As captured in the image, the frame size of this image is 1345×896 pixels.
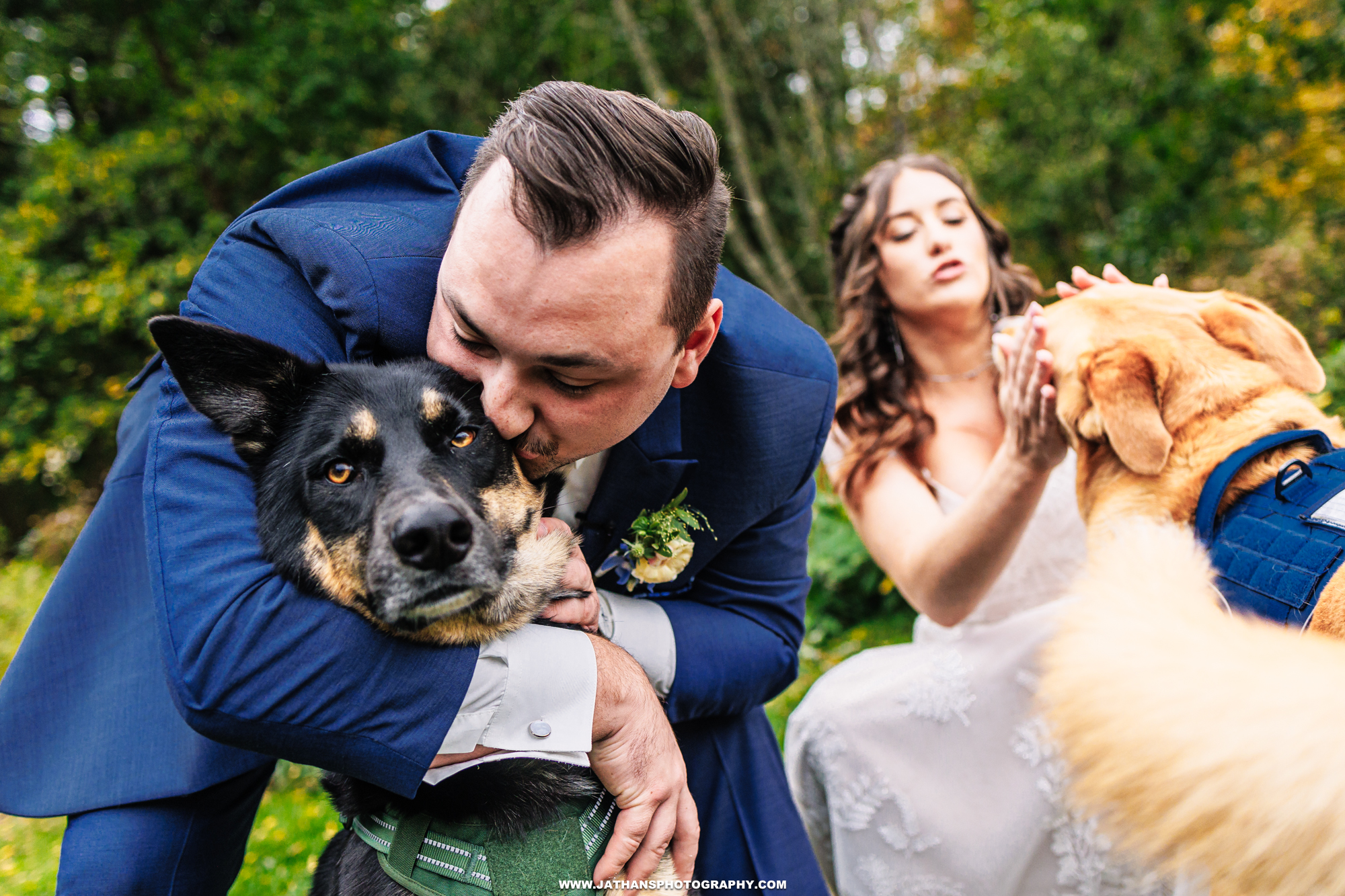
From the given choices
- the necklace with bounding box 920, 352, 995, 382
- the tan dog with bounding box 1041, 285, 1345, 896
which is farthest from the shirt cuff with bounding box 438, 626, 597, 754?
the necklace with bounding box 920, 352, 995, 382

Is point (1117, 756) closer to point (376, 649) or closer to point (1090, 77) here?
point (376, 649)

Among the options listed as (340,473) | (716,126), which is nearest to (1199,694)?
(340,473)

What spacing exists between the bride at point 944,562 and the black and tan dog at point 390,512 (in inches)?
60.9

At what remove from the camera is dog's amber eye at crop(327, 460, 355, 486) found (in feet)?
5.87

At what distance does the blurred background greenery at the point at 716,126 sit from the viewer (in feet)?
29.7

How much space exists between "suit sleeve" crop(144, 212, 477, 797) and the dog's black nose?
0.18 m

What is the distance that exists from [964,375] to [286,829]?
418 cm

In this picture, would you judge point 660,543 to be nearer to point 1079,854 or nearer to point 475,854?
point 475,854

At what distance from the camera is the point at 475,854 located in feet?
5.58

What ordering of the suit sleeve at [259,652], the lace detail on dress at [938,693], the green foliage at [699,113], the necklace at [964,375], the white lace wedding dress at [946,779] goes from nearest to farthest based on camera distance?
1. the suit sleeve at [259,652]
2. the white lace wedding dress at [946,779]
3. the lace detail on dress at [938,693]
4. the necklace at [964,375]
5. the green foliage at [699,113]

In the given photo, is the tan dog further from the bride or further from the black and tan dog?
the black and tan dog

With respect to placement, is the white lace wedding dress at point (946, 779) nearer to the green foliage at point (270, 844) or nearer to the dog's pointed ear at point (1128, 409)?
the dog's pointed ear at point (1128, 409)

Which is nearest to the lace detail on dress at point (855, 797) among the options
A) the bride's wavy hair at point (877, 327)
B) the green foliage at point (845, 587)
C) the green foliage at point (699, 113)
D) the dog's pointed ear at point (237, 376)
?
the bride's wavy hair at point (877, 327)

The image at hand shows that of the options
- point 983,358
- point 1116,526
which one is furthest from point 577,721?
point 983,358
